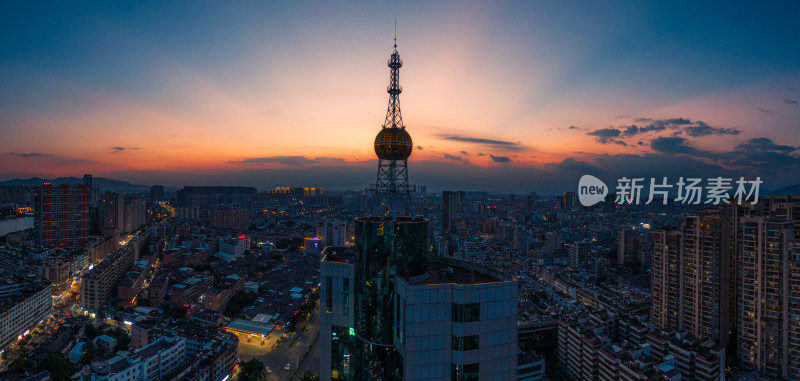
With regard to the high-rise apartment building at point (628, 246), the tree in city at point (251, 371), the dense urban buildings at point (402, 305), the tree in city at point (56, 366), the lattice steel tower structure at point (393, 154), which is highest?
the lattice steel tower structure at point (393, 154)

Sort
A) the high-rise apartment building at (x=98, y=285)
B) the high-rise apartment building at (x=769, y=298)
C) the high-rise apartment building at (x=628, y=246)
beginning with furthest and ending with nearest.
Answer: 1. the high-rise apartment building at (x=628, y=246)
2. the high-rise apartment building at (x=98, y=285)
3. the high-rise apartment building at (x=769, y=298)

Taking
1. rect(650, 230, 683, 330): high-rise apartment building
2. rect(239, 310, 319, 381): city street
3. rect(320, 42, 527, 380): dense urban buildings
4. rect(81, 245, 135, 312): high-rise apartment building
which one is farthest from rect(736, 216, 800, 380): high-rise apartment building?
rect(81, 245, 135, 312): high-rise apartment building

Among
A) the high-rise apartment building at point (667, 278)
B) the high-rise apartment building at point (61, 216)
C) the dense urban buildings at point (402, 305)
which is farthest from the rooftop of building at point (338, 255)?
the high-rise apartment building at point (61, 216)

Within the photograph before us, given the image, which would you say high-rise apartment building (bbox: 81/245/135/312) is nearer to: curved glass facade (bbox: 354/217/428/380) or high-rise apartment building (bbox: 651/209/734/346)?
curved glass facade (bbox: 354/217/428/380)

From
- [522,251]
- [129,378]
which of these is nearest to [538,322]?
[129,378]

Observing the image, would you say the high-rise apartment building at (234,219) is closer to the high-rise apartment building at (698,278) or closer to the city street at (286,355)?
the city street at (286,355)

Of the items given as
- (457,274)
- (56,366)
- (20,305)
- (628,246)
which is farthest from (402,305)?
(628,246)

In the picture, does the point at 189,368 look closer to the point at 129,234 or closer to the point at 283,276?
the point at 283,276
